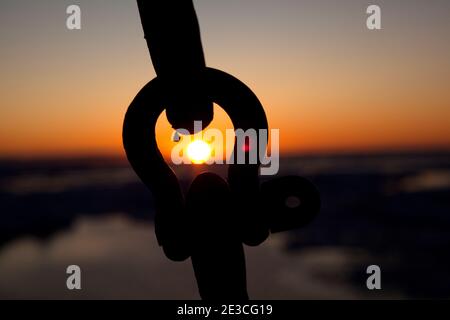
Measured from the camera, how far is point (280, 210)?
0.55 metres

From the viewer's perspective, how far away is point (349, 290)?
4816 mm

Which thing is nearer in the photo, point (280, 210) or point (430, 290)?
point (280, 210)

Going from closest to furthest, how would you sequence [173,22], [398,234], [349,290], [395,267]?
1. [173,22]
2. [349,290]
3. [395,267]
4. [398,234]

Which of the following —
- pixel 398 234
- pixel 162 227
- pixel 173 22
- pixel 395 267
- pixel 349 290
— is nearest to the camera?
pixel 173 22

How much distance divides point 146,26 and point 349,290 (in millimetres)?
4735
